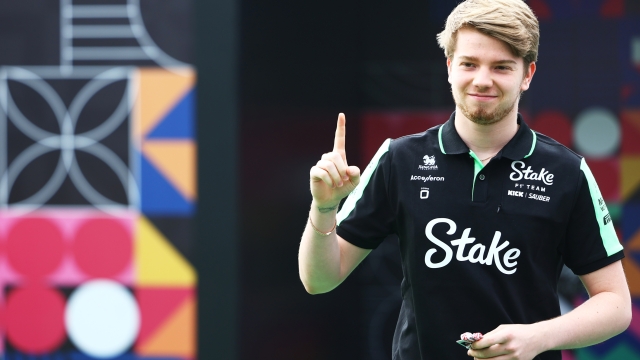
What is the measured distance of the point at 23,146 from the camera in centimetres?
425

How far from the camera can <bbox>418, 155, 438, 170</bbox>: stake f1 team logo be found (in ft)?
7.24

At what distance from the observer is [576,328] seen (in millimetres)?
2047

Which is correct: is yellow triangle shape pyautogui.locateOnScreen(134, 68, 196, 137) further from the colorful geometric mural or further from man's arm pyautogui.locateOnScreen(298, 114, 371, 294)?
man's arm pyautogui.locateOnScreen(298, 114, 371, 294)

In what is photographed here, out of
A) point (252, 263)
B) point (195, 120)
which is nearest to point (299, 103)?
point (195, 120)

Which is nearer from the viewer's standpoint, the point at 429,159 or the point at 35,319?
the point at 429,159

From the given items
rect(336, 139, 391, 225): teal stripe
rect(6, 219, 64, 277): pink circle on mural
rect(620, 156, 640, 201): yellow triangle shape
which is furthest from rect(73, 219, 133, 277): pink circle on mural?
rect(620, 156, 640, 201): yellow triangle shape

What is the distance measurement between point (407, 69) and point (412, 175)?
115 inches

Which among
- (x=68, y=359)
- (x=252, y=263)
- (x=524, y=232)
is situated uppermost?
(x=524, y=232)

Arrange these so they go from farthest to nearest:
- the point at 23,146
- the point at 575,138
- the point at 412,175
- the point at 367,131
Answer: the point at 367,131, the point at 575,138, the point at 23,146, the point at 412,175

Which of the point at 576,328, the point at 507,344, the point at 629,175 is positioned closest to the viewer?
the point at 507,344

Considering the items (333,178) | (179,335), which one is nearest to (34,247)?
(179,335)

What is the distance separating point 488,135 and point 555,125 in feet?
8.94

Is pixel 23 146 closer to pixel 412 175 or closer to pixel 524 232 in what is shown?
pixel 412 175

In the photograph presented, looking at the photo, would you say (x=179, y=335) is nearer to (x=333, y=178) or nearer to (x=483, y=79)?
(x=333, y=178)
